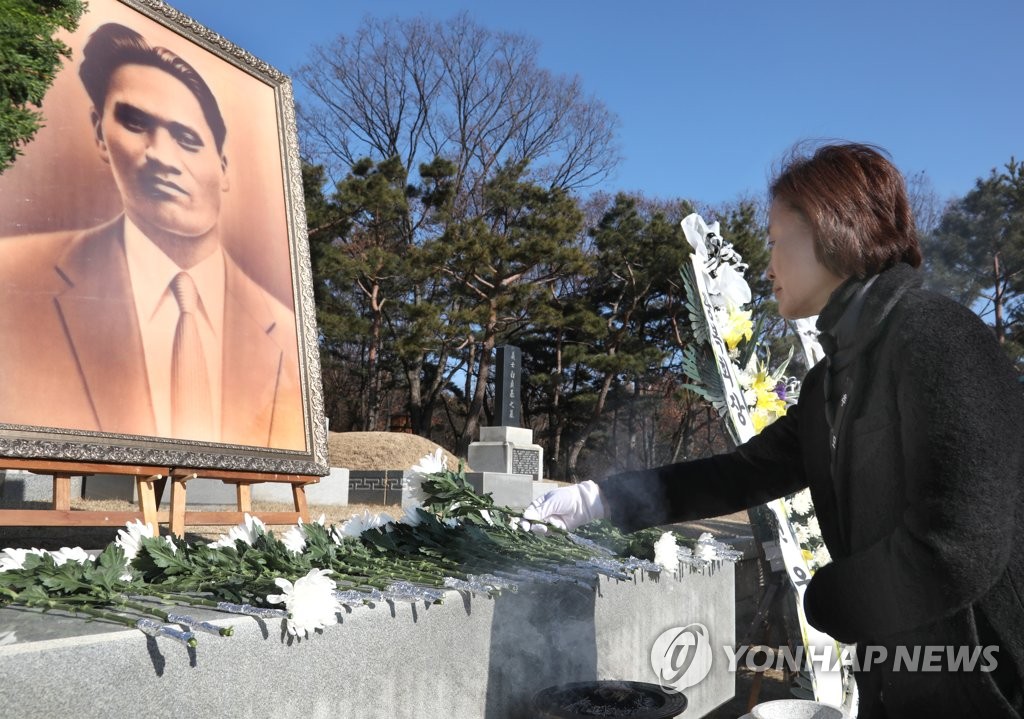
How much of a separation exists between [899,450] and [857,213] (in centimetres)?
41

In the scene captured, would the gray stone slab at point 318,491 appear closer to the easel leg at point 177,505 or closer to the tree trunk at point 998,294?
the easel leg at point 177,505

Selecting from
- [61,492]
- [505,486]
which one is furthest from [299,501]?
[505,486]

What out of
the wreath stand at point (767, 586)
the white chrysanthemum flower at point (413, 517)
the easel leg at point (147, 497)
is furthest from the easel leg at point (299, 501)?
the white chrysanthemum flower at point (413, 517)

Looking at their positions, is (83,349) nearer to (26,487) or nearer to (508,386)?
(26,487)

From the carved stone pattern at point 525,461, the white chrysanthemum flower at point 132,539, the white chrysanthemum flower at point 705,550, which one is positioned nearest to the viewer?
the white chrysanthemum flower at point 132,539

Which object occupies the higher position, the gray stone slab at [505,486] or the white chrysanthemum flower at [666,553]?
the white chrysanthemum flower at [666,553]

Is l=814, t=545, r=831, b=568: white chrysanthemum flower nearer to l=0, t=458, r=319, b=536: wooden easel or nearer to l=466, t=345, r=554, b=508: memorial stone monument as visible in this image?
l=0, t=458, r=319, b=536: wooden easel

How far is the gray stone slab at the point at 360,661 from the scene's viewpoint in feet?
3.59

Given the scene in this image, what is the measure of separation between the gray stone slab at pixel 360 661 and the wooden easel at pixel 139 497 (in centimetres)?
209

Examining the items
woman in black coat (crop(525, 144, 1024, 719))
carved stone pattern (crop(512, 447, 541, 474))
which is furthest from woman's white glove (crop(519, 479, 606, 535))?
carved stone pattern (crop(512, 447, 541, 474))

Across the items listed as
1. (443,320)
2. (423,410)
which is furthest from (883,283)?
(423,410)

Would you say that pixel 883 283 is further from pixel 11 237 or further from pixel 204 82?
pixel 204 82

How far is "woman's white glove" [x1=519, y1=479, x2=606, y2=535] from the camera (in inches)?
71.1

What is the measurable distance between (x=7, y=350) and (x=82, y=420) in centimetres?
45
